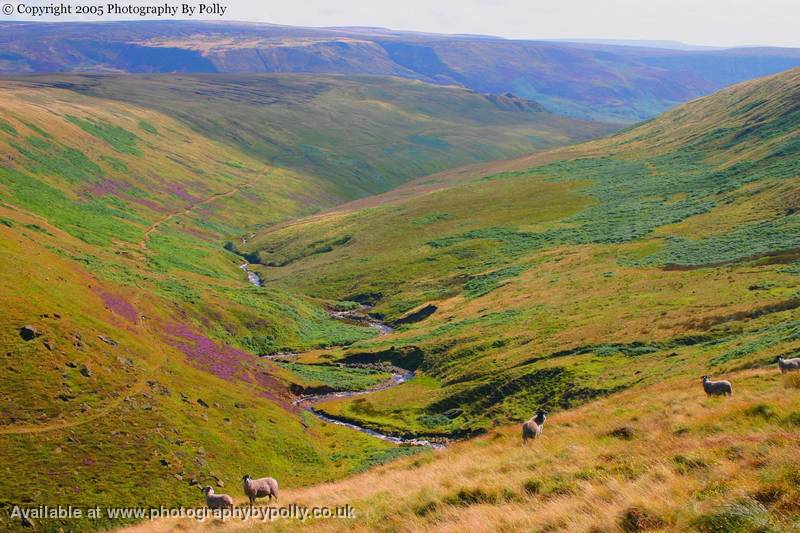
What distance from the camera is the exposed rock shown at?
51.8m

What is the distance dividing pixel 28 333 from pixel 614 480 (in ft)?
158

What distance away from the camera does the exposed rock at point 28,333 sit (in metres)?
51.8

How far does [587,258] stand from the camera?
120 meters

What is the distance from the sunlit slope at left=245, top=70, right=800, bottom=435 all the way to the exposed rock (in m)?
33.4

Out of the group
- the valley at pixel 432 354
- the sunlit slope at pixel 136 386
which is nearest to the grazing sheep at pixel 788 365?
the valley at pixel 432 354

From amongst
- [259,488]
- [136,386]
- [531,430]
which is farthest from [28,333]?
[531,430]

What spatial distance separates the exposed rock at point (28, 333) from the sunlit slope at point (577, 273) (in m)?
33.4

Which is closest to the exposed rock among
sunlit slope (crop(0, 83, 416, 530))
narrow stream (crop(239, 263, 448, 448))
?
sunlit slope (crop(0, 83, 416, 530))

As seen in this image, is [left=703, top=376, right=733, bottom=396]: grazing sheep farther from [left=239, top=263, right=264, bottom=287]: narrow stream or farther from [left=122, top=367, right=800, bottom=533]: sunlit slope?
[left=239, top=263, right=264, bottom=287]: narrow stream

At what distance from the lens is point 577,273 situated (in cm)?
11112

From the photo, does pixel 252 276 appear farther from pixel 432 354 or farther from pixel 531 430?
pixel 531 430

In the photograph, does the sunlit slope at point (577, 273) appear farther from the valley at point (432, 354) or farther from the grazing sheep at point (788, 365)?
the grazing sheep at point (788, 365)

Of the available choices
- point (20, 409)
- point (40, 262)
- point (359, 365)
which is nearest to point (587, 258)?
point (359, 365)

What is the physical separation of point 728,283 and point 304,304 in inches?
2879
